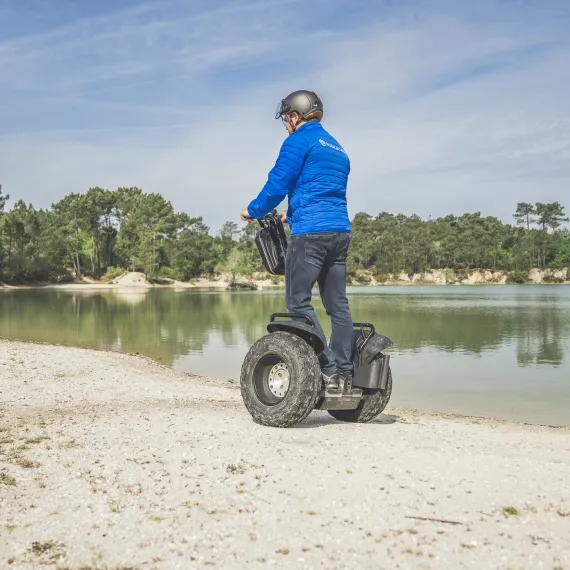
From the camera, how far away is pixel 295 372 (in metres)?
5.44

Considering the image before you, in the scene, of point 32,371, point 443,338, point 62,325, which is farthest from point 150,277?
point 32,371

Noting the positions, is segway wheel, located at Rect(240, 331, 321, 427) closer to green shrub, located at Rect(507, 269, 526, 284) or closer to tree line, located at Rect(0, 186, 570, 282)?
tree line, located at Rect(0, 186, 570, 282)

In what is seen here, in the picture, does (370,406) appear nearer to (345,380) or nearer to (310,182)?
(345,380)

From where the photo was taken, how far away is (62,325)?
27.6 meters

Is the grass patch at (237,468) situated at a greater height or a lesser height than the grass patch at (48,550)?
greater

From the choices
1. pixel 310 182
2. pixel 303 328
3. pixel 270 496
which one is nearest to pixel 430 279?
pixel 303 328

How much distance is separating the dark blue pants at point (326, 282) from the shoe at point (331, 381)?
1.6 inches

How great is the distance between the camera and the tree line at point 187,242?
85.4m

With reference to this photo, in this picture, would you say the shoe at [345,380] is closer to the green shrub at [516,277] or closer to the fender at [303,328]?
the fender at [303,328]

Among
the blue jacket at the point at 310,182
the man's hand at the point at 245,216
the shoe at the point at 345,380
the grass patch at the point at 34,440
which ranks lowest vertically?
the grass patch at the point at 34,440

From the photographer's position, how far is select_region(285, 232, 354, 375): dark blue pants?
5.51 m

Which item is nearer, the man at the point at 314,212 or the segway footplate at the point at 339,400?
the man at the point at 314,212

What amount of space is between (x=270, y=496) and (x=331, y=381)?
2050mm

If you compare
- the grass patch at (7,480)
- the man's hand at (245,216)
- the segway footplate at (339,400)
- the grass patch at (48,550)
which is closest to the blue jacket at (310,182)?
the man's hand at (245,216)
